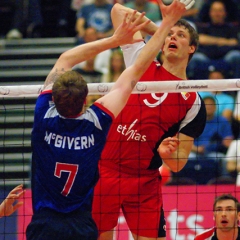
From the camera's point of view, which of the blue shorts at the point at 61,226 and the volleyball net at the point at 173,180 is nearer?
the blue shorts at the point at 61,226

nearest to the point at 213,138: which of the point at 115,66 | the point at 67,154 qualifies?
the point at 115,66

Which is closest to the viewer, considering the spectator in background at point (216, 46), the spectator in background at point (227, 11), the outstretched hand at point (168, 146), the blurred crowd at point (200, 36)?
the outstretched hand at point (168, 146)

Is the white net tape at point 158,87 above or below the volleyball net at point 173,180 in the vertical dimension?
above

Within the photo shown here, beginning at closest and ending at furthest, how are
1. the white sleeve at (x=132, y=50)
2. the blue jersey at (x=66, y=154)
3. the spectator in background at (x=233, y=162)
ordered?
1. the blue jersey at (x=66, y=154)
2. the white sleeve at (x=132, y=50)
3. the spectator in background at (x=233, y=162)

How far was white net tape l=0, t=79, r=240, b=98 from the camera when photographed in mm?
6465

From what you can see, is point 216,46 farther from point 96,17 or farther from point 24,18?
point 24,18

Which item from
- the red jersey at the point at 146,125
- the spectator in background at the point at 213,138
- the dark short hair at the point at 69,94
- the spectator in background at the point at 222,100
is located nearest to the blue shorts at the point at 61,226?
the dark short hair at the point at 69,94

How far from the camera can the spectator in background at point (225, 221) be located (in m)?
7.14

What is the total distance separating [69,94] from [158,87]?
1.63 meters

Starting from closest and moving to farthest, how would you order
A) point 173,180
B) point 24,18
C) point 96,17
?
1. point 173,180
2. point 96,17
3. point 24,18

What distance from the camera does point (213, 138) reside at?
36.4 feet

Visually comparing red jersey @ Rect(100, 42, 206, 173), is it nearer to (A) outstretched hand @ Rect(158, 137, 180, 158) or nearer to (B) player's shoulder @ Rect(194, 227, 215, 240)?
(A) outstretched hand @ Rect(158, 137, 180, 158)

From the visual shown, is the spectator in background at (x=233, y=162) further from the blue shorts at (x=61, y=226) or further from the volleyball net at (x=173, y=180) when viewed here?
the blue shorts at (x=61, y=226)

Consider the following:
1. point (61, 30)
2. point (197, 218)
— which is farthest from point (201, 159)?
point (61, 30)
